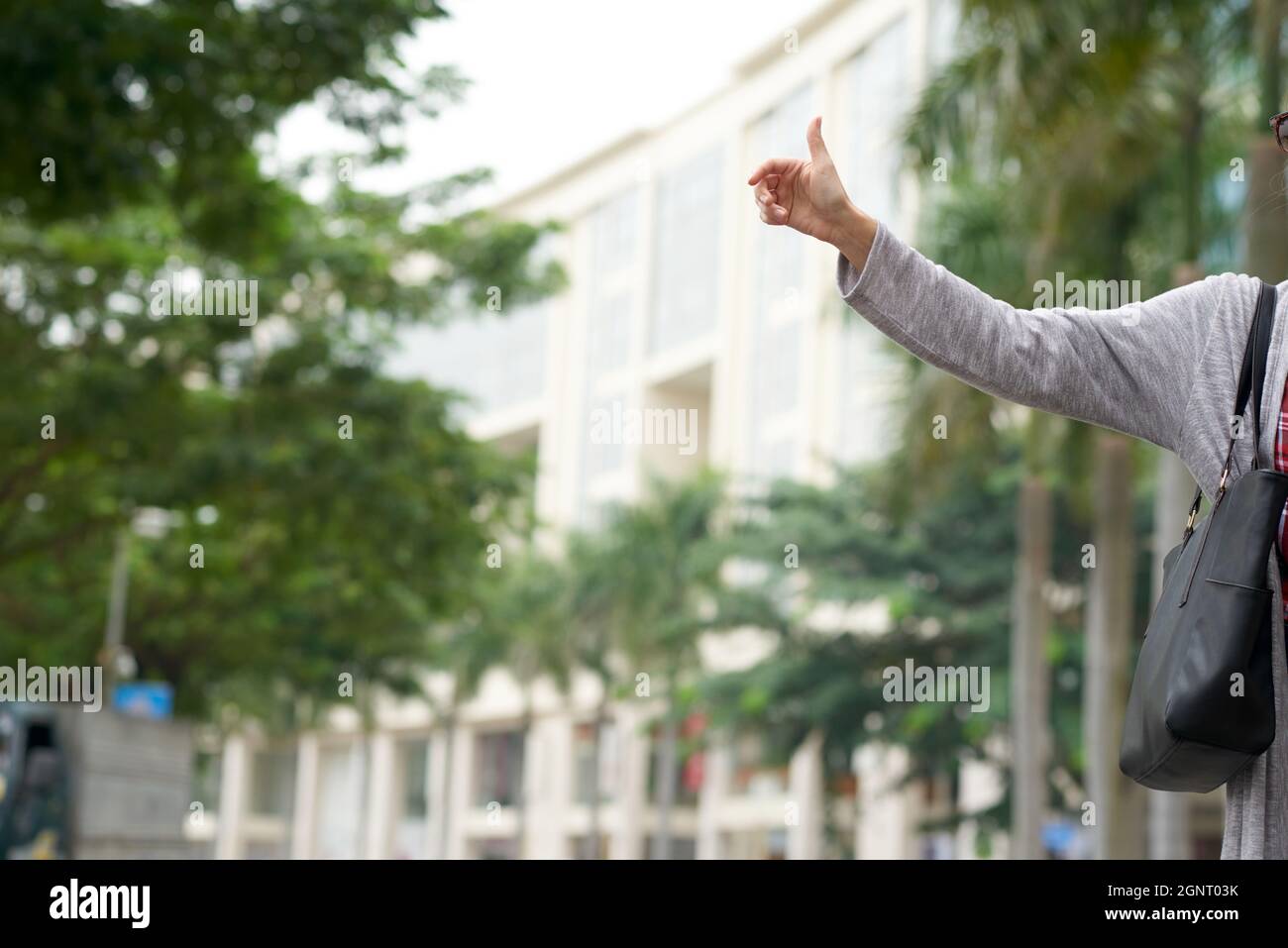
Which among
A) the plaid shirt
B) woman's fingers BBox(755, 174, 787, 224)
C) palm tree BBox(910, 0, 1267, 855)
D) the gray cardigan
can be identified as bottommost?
the plaid shirt

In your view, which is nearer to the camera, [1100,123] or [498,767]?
[1100,123]

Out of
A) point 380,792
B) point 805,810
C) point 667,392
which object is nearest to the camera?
point 805,810

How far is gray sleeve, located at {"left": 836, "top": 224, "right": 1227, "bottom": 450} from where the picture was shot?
199 centimetres

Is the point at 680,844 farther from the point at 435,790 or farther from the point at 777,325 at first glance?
the point at 435,790

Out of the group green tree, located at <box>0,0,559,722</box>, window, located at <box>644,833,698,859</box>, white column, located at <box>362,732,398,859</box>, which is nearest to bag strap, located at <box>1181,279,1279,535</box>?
green tree, located at <box>0,0,559,722</box>

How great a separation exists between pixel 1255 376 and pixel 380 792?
223 ft

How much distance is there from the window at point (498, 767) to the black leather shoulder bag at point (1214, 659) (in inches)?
2245

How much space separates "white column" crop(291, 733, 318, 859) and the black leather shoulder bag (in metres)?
71.9

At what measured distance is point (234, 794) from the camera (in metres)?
76.4

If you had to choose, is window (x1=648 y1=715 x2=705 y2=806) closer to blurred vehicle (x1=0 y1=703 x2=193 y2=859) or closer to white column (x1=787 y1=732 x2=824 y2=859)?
white column (x1=787 y1=732 x2=824 y2=859)

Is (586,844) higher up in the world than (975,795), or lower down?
lower down

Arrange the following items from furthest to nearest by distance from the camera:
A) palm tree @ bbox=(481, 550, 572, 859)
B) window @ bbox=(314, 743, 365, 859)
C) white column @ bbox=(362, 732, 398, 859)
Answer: window @ bbox=(314, 743, 365, 859)
white column @ bbox=(362, 732, 398, 859)
palm tree @ bbox=(481, 550, 572, 859)

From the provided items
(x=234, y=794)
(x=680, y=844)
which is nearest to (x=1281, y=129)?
(x=680, y=844)

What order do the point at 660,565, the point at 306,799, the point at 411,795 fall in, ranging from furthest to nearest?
the point at 306,799 < the point at 411,795 < the point at 660,565
